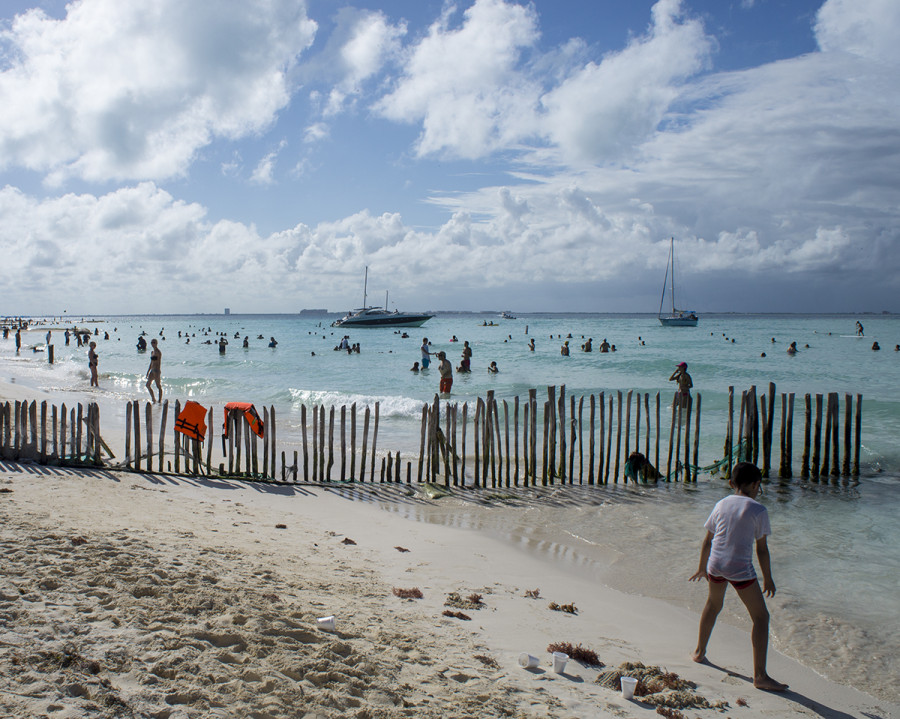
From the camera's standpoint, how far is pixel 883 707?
15.6 ft

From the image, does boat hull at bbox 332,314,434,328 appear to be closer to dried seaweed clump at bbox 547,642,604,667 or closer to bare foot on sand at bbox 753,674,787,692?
dried seaweed clump at bbox 547,642,604,667

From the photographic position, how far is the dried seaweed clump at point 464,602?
5.58 meters

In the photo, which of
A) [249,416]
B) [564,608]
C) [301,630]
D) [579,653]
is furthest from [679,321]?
[301,630]

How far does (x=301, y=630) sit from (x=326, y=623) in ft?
0.67

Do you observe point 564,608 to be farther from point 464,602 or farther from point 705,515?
point 705,515

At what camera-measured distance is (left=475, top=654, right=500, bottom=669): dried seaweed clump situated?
437cm

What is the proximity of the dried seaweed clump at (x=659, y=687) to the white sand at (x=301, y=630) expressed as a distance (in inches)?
3.0

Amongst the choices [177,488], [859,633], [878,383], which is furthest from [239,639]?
[878,383]

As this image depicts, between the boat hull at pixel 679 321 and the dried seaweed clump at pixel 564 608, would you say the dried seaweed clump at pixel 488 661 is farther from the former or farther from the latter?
the boat hull at pixel 679 321

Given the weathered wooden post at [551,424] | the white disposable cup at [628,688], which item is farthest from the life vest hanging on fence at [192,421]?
the white disposable cup at [628,688]

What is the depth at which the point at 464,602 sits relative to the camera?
18.5ft

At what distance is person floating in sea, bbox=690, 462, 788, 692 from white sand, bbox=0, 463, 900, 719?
0.32 m

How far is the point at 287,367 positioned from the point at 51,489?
97.5 ft

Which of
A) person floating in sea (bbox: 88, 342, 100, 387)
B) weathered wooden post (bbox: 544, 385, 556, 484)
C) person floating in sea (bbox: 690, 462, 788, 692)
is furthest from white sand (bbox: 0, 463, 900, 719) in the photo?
person floating in sea (bbox: 88, 342, 100, 387)
